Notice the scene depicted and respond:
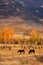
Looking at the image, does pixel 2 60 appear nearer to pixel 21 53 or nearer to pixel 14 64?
pixel 14 64

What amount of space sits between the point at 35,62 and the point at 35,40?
8996cm

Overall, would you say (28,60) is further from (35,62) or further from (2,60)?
(2,60)

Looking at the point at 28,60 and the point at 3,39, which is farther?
the point at 3,39

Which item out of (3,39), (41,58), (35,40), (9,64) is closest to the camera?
(9,64)

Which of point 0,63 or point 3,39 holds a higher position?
point 0,63

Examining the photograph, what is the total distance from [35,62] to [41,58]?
3.96 metres

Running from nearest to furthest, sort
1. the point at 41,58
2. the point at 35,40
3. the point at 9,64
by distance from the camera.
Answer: the point at 9,64 → the point at 41,58 → the point at 35,40

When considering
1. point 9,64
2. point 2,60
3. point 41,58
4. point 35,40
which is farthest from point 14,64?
point 35,40

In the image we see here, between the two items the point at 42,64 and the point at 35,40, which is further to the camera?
the point at 35,40

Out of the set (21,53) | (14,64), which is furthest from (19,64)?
(21,53)

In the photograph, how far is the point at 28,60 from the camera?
1829 inches

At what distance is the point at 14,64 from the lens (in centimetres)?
4231

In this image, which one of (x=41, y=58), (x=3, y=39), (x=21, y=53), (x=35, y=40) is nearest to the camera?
(x=41, y=58)

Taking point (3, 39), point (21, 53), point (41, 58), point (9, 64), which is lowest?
point (3, 39)
